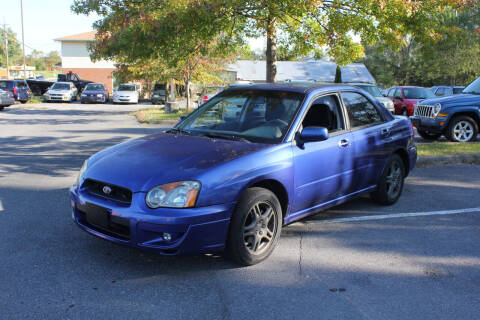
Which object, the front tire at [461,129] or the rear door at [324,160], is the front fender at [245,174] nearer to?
the rear door at [324,160]

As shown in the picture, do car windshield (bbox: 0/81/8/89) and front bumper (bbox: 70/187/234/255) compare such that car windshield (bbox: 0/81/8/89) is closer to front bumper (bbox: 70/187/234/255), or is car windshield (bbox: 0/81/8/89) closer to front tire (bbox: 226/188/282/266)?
Result: front bumper (bbox: 70/187/234/255)

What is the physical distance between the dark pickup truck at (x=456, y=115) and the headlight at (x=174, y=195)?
384 inches

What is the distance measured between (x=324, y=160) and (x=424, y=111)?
843cm

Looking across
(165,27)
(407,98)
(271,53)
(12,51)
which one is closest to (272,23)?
(271,53)

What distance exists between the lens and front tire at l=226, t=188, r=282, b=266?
3875 millimetres

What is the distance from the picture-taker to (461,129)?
11711 millimetres

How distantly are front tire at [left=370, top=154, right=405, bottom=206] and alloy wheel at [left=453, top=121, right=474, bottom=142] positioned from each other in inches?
251

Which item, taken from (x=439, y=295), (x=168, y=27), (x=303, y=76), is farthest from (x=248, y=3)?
(x=303, y=76)

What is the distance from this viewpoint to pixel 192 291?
358 centimetres

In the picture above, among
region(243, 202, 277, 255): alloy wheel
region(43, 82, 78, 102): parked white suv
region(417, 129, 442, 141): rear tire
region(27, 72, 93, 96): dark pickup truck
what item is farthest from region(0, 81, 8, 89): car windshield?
region(243, 202, 277, 255): alloy wheel

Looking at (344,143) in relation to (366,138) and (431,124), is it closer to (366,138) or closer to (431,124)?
(366,138)

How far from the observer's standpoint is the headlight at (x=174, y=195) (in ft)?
12.0

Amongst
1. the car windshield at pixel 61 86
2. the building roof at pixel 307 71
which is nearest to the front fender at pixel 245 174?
the car windshield at pixel 61 86

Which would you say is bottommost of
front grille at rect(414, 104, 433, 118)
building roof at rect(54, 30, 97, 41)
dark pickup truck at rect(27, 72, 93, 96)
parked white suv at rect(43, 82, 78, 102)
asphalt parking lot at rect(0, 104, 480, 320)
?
asphalt parking lot at rect(0, 104, 480, 320)
